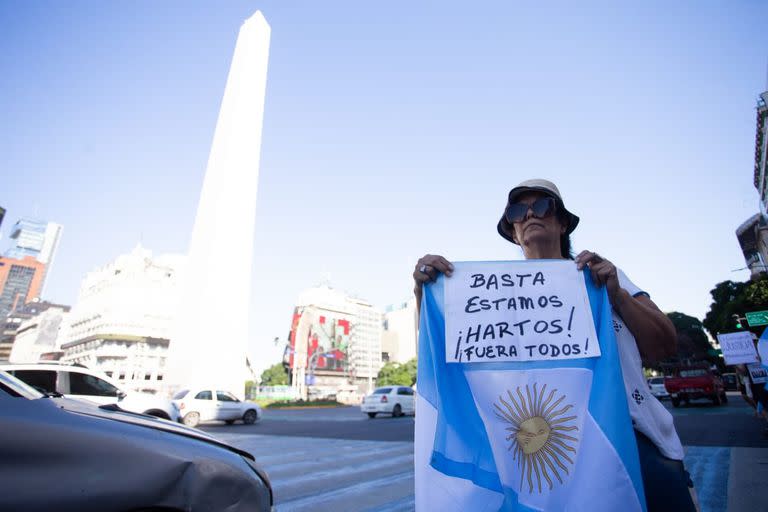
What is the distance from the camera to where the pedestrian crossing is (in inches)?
155

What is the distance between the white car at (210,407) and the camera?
13.6 m

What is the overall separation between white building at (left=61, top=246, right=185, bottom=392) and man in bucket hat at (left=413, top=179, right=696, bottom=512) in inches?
2943

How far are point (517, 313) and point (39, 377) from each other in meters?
8.86

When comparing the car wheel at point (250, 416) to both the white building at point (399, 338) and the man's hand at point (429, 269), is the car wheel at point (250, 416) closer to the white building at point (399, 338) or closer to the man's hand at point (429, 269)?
the man's hand at point (429, 269)

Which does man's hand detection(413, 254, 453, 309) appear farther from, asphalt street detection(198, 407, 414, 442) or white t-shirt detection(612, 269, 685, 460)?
asphalt street detection(198, 407, 414, 442)

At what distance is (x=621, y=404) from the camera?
1.45 meters

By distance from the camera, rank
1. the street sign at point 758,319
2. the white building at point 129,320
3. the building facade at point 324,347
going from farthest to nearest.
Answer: the building facade at point 324,347, the white building at point 129,320, the street sign at point 758,319

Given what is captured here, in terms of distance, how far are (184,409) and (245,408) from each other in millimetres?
2331

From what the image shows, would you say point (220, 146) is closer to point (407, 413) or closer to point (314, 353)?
Result: point (407, 413)

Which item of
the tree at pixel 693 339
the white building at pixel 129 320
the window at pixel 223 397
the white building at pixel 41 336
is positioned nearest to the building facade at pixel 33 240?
the white building at pixel 41 336

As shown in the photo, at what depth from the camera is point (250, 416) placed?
1531cm

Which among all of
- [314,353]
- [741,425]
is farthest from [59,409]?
[314,353]

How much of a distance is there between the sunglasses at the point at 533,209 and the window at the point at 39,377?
846 centimetres

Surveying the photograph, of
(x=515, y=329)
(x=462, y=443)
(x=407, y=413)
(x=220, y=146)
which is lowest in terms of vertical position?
(x=407, y=413)
